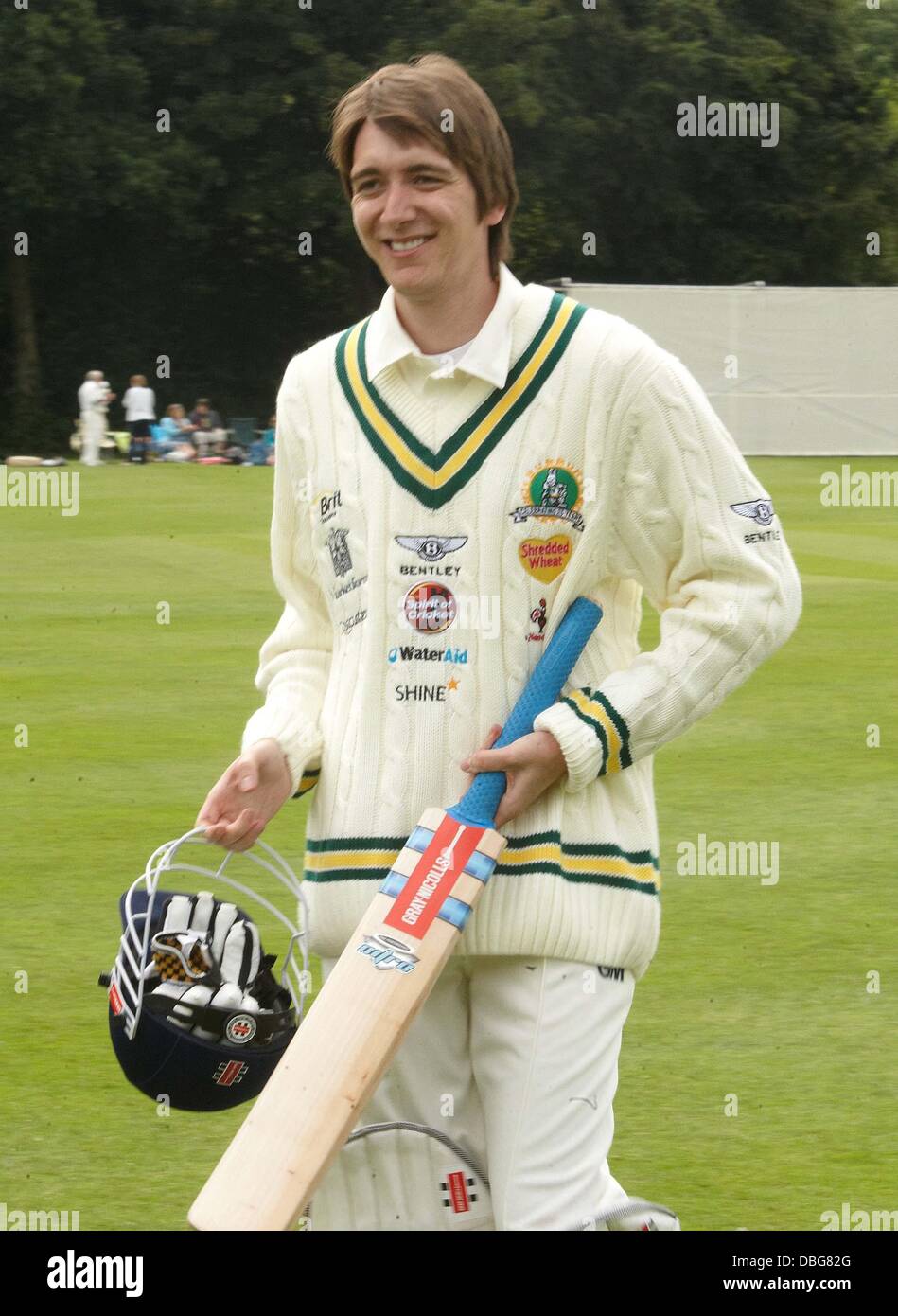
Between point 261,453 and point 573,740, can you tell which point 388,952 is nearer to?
point 573,740

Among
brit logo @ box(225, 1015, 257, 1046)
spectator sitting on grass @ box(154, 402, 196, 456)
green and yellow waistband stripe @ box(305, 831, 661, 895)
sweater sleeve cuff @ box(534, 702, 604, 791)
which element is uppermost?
sweater sleeve cuff @ box(534, 702, 604, 791)

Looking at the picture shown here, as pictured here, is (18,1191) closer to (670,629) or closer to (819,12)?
(670,629)

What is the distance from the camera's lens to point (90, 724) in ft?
37.6

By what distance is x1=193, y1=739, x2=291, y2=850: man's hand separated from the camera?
3553mm

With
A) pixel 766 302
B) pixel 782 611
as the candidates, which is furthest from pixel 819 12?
pixel 782 611

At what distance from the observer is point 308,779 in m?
3.64

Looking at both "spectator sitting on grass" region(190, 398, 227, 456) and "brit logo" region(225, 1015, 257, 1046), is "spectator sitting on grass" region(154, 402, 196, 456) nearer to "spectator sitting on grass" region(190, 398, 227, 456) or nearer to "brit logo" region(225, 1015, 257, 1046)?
"spectator sitting on grass" region(190, 398, 227, 456)

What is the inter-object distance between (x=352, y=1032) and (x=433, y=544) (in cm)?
74

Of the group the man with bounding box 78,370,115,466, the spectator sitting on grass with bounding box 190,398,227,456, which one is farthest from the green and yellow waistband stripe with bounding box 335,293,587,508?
the spectator sitting on grass with bounding box 190,398,227,456

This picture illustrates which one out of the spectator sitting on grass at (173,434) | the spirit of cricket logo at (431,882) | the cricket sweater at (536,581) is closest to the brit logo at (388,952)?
the spirit of cricket logo at (431,882)

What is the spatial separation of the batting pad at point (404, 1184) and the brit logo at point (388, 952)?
363 millimetres

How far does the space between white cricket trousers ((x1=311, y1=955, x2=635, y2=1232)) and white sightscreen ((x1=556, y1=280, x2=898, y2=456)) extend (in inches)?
1403

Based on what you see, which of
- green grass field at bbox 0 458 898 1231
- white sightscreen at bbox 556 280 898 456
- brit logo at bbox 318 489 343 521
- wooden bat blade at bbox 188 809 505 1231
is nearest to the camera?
wooden bat blade at bbox 188 809 505 1231

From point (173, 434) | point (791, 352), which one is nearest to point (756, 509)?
point (173, 434)
